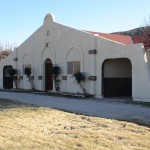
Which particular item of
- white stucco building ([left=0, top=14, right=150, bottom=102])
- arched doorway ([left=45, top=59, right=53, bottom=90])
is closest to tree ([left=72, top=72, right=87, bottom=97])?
white stucco building ([left=0, top=14, right=150, bottom=102])

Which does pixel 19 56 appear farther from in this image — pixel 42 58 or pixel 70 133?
pixel 70 133

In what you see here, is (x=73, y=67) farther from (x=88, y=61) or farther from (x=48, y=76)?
(x=48, y=76)

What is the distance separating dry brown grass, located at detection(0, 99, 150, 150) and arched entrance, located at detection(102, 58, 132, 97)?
988 centimetres

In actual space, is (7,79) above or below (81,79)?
above

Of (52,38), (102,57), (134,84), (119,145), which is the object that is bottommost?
(119,145)

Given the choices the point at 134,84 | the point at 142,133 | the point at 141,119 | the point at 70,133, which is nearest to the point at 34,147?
the point at 70,133

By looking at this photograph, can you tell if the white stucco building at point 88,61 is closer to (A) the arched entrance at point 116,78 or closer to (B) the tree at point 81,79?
(A) the arched entrance at point 116,78

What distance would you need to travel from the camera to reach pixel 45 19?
90.9 ft

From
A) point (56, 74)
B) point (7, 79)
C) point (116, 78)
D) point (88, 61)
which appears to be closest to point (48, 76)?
point (56, 74)

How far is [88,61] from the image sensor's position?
894 inches

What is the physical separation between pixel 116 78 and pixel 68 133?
1391cm

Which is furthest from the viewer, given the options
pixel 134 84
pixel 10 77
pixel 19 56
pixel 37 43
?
pixel 10 77

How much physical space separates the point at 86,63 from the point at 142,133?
13.9 metres

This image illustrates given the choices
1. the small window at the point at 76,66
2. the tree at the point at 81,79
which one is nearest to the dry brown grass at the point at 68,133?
the tree at the point at 81,79
